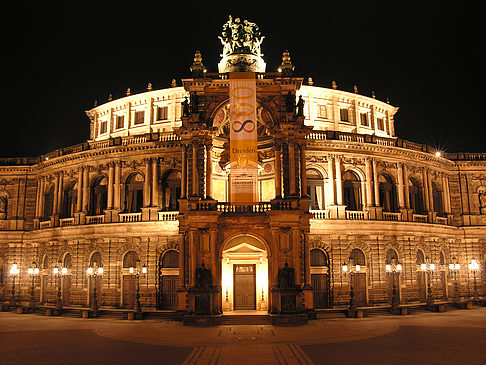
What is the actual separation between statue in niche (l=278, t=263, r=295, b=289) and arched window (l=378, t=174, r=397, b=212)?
1497cm

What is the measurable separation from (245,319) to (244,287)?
4.57 meters

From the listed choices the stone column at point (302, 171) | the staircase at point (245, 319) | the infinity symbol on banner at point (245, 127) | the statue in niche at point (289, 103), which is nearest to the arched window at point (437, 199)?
the stone column at point (302, 171)

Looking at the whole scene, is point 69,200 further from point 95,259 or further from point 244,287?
point 244,287

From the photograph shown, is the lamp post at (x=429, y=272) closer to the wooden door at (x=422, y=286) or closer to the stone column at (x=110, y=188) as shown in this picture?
the wooden door at (x=422, y=286)

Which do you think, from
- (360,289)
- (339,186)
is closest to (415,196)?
(339,186)

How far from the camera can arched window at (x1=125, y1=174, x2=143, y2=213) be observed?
39.7 m

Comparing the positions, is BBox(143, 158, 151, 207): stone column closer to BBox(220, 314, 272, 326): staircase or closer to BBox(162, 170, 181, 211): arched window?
BBox(162, 170, 181, 211): arched window

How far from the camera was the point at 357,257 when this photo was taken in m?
37.7

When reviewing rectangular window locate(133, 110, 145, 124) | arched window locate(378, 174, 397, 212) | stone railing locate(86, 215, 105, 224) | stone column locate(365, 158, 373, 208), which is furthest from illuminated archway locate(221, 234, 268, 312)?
rectangular window locate(133, 110, 145, 124)

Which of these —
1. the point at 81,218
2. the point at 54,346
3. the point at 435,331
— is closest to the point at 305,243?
the point at 435,331

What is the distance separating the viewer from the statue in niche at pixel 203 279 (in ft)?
95.8

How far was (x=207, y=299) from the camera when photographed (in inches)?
1142

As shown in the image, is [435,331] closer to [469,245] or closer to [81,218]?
[469,245]

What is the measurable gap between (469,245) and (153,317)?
32.5m
